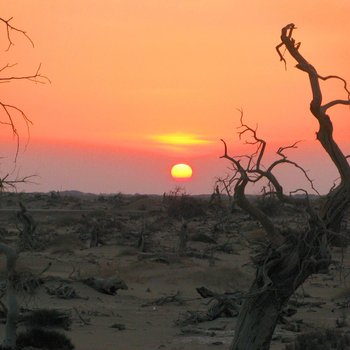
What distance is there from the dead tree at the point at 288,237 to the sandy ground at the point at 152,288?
1.54 ft

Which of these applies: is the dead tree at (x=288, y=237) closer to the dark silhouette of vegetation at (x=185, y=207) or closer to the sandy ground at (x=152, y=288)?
the sandy ground at (x=152, y=288)

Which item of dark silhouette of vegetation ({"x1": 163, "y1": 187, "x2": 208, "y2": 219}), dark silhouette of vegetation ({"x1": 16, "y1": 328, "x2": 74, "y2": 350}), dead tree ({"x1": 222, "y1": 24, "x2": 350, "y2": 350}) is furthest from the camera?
dark silhouette of vegetation ({"x1": 163, "y1": 187, "x2": 208, "y2": 219})

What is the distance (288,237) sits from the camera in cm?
947

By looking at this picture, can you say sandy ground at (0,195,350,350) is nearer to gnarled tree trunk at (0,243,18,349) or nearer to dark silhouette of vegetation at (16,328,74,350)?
dark silhouette of vegetation at (16,328,74,350)

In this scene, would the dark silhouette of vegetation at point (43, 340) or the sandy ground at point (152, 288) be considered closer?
the dark silhouette of vegetation at point (43, 340)

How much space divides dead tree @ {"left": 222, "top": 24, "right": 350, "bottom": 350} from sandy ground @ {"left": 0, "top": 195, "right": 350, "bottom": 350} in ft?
1.54

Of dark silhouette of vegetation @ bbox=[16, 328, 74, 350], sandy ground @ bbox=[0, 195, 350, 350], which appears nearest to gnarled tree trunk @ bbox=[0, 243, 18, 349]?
sandy ground @ bbox=[0, 195, 350, 350]

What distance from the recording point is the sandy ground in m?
14.3

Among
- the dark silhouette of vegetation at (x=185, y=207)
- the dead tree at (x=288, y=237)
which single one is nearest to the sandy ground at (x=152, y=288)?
the dead tree at (x=288, y=237)

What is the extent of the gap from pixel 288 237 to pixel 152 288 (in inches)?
547

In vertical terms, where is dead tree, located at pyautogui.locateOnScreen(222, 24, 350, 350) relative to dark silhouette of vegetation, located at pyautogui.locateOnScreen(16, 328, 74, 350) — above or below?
above

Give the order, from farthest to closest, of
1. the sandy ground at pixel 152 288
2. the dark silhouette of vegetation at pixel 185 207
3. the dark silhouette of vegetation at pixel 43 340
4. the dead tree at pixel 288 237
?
the dark silhouette of vegetation at pixel 185 207
the sandy ground at pixel 152 288
the dark silhouette of vegetation at pixel 43 340
the dead tree at pixel 288 237

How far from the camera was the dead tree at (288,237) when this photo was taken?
8.95 meters

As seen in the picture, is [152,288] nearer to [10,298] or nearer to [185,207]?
[10,298]
